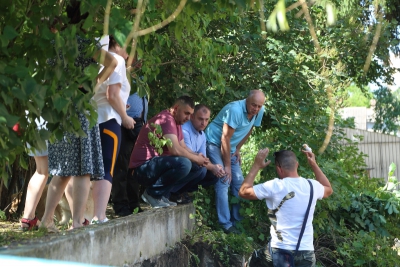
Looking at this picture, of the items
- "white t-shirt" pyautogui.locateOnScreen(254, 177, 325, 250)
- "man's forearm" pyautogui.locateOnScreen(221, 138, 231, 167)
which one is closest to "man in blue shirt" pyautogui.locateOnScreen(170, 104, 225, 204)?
"man's forearm" pyautogui.locateOnScreen(221, 138, 231, 167)

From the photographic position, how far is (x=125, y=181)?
24.3ft

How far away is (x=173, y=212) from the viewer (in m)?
7.07

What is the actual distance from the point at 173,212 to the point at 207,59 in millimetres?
1696

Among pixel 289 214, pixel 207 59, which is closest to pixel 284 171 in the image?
pixel 289 214

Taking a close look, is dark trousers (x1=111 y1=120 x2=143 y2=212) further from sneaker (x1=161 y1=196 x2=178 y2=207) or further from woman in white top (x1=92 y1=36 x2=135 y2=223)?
woman in white top (x1=92 y1=36 x2=135 y2=223)

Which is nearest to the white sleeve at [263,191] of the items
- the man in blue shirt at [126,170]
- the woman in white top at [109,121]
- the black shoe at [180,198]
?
the woman in white top at [109,121]

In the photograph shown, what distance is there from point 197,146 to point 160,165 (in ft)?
2.76

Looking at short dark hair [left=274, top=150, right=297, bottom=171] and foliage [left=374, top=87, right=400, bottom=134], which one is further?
foliage [left=374, top=87, right=400, bottom=134]

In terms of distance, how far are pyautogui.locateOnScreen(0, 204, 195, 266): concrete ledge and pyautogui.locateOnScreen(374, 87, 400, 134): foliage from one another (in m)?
10.6

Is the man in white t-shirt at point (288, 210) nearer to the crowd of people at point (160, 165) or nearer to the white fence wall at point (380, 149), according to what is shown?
the crowd of people at point (160, 165)

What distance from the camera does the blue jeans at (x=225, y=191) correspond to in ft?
26.2

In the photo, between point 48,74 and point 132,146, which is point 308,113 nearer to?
point 132,146

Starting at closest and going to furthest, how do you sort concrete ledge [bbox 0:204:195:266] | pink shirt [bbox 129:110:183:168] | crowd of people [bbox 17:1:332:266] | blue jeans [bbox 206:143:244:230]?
concrete ledge [bbox 0:204:195:266], crowd of people [bbox 17:1:332:266], pink shirt [bbox 129:110:183:168], blue jeans [bbox 206:143:244:230]

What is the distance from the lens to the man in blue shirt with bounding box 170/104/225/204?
7.72 m
